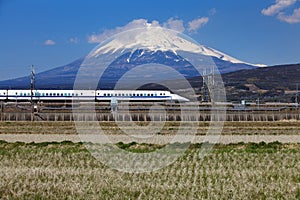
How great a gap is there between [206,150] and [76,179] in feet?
30.6

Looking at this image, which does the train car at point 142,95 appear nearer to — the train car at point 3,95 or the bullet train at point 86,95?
the bullet train at point 86,95

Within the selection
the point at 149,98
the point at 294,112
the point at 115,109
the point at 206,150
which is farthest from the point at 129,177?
the point at 149,98

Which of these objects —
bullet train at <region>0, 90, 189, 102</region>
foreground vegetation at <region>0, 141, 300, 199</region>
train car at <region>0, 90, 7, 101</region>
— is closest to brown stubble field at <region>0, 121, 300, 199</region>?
A: foreground vegetation at <region>0, 141, 300, 199</region>

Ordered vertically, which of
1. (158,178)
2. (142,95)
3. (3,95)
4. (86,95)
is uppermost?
(3,95)

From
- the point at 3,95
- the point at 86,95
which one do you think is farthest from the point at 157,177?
the point at 3,95

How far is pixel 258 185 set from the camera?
1079 centimetres

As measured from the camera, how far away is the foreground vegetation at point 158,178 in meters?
9.81

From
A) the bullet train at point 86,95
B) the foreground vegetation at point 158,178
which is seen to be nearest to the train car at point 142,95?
the bullet train at point 86,95

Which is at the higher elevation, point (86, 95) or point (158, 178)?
point (86, 95)

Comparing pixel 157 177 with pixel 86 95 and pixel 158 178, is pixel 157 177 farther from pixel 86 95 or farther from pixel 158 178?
pixel 86 95

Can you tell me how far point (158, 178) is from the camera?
11.9 metres

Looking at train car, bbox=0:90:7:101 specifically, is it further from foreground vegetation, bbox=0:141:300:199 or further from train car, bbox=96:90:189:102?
foreground vegetation, bbox=0:141:300:199

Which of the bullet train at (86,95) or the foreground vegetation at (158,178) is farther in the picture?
the bullet train at (86,95)

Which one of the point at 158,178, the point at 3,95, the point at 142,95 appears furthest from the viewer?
the point at 3,95
